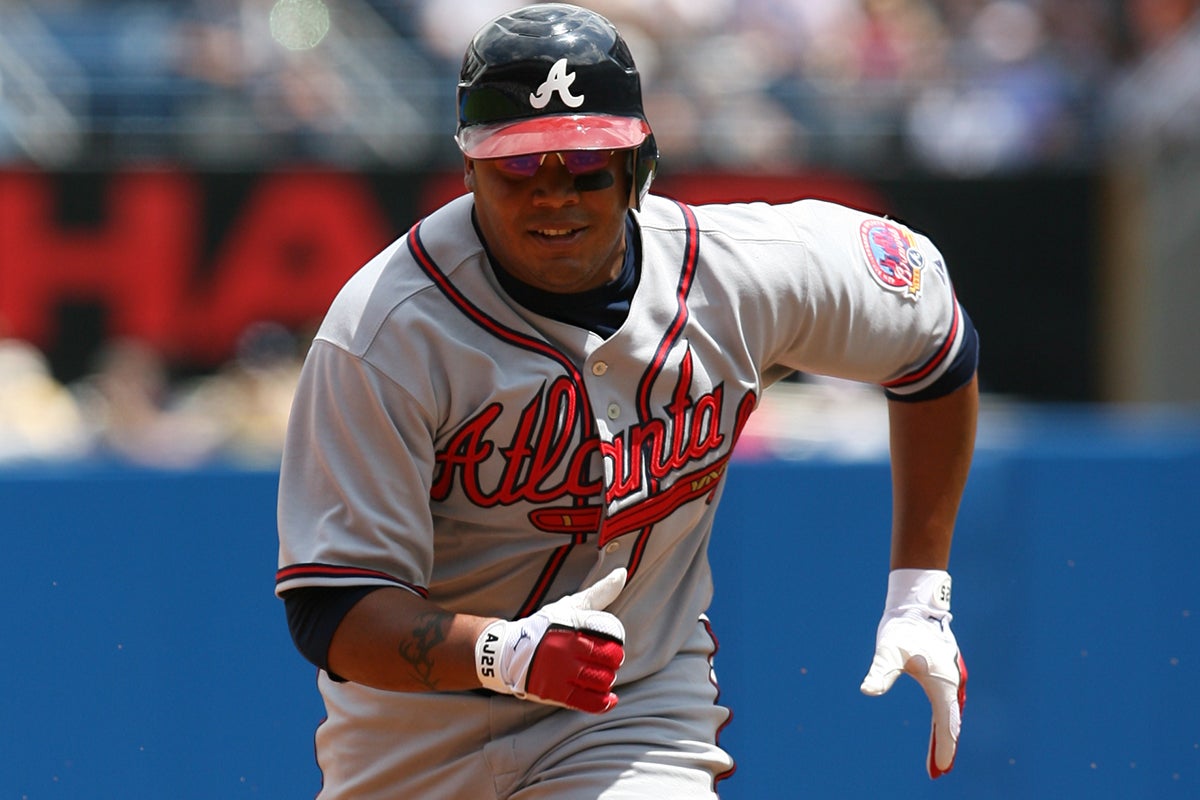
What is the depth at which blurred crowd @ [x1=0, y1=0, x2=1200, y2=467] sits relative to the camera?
10539 millimetres

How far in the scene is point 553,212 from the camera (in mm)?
2869

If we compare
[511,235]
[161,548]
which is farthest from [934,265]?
[161,548]

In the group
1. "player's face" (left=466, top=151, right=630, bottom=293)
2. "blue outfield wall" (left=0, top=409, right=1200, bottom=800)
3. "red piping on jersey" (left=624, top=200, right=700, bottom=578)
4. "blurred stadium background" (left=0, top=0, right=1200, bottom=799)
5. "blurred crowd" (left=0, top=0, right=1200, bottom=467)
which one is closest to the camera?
"player's face" (left=466, top=151, right=630, bottom=293)

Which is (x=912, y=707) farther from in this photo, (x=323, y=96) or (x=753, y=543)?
(x=323, y=96)

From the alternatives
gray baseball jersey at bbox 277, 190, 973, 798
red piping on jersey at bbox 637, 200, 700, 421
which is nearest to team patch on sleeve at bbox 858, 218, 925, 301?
gray baseball jersey at bbox 277, 190, 973, 798

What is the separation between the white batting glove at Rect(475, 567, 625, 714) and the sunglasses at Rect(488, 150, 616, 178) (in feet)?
2.39

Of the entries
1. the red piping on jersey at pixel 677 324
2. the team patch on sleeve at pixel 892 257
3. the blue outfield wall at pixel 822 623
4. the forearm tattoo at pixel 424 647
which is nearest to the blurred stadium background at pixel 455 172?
the blue outfield wall at pixel 822 623

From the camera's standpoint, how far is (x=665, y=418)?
306 centimetres

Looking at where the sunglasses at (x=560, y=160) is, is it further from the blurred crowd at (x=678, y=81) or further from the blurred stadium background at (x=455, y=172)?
the blurred crowd at (x=678, y=81)

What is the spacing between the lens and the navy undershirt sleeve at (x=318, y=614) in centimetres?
283

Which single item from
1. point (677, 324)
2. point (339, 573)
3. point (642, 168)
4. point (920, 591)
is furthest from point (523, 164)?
point (920, 591)

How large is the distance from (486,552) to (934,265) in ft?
3.80

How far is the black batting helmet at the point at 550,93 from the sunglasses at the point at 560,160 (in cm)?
2

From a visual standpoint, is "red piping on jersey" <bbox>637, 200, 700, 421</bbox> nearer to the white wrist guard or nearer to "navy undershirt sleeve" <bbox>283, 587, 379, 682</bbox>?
"navy undershirt sleeve" <bbox>283, 587, 379, 682</bbox>
